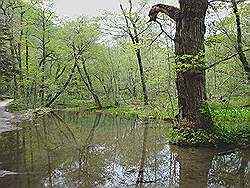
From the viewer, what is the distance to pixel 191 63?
29.5 ft

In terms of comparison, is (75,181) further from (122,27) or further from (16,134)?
(122,27)

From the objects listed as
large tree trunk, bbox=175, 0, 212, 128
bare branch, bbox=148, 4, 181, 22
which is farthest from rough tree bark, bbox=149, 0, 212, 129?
bare branch, bbox=148, 4, 181, 22

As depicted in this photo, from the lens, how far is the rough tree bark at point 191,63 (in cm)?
907

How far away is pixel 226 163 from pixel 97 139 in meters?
5.43

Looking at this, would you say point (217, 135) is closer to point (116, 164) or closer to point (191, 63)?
point (191, 63)

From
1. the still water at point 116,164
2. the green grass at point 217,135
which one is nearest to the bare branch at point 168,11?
the green grass at point 217,135

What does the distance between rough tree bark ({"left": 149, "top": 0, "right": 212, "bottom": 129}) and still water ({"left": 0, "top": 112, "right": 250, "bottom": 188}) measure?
3.61 ft

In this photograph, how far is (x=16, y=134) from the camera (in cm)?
1305

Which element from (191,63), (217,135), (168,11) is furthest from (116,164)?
(168,11)

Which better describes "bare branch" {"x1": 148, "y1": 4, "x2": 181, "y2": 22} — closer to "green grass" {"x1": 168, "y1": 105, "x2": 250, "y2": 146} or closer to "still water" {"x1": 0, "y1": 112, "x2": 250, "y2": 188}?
"green grass" {"x1": 168, "y1": 105, "x2": 250, "y2": 146}

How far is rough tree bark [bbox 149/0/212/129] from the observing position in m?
9.07

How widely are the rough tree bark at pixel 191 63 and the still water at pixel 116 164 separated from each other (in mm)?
1099

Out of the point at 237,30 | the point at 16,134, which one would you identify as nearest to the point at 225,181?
the point at 16,134

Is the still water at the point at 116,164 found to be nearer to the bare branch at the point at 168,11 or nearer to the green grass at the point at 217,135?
the green grass at the point at 217,135
